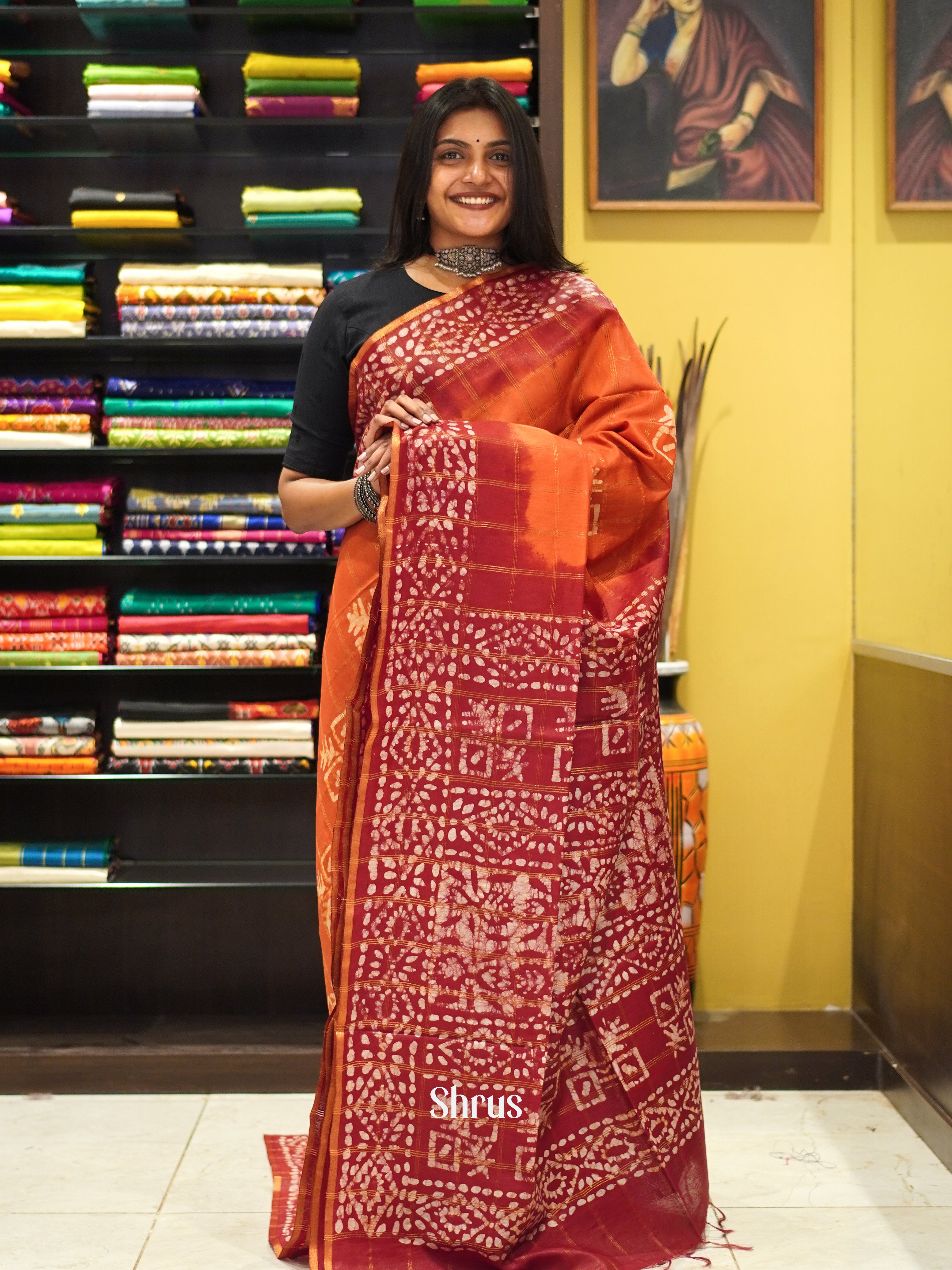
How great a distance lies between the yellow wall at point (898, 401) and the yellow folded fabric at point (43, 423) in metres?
1.67

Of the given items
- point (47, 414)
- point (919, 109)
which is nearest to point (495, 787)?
point (47, 414)

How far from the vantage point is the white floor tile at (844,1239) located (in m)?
1.81

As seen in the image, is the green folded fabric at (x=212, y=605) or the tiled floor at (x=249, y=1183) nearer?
the tiled floor at (x=249, y=1183)

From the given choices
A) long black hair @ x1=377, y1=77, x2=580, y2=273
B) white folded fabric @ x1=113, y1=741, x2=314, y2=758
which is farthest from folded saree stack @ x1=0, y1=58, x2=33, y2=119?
white folded fabric @ x1=113, y1=741, x2=314, y2=758

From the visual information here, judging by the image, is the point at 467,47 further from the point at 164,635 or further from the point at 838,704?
the point at 838,704

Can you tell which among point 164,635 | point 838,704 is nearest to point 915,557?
point 838,704

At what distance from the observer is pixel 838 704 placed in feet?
9.41

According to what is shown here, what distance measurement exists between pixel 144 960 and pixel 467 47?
2.19 meters

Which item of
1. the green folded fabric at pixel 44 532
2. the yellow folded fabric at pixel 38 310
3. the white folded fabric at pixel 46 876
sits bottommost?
the white folded fabric at pixel 46 876

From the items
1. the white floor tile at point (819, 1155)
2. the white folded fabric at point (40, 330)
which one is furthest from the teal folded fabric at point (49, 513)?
the white floor tile at point (819, 1155)

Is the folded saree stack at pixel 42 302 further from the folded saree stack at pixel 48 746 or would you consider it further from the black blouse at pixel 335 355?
the black blouse at pixel 335 355

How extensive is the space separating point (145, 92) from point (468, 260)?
3.74 feet

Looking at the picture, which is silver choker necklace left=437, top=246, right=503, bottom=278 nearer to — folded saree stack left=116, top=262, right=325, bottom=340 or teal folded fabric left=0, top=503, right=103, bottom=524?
folded saree stack left=116, top=262, right=325, bottom=340

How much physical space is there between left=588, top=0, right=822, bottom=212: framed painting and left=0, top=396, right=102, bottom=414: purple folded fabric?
1.19 metres
